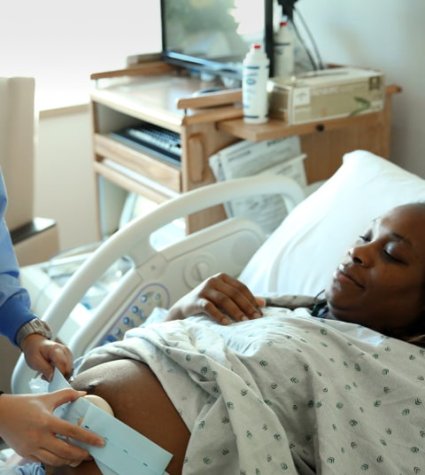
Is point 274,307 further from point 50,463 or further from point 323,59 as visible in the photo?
point 323,59

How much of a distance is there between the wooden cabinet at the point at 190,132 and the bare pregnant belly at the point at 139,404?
1.08m

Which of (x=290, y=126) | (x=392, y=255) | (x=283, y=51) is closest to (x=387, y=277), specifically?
(x=392, y=255)

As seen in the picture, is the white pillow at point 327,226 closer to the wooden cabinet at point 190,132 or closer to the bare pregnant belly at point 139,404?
the wooden cabinet at point 190,132

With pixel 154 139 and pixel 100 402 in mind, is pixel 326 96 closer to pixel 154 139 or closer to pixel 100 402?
pixel 154 139

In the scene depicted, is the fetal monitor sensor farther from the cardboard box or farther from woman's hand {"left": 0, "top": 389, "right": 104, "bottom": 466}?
the cardboard box

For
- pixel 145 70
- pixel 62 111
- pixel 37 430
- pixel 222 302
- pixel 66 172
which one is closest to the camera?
pixel 37 430

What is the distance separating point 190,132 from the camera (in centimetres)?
227

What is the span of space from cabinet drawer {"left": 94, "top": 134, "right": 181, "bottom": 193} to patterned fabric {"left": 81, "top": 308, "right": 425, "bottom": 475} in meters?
1.08

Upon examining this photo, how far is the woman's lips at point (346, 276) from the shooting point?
140 centimetres

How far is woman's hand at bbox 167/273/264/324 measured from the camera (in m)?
1.47

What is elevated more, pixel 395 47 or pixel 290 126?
pixel 395 47

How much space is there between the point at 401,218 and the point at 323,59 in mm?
1445

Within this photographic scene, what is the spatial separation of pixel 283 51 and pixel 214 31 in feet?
1.33

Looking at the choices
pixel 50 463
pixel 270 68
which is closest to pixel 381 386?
pixel 50 463
